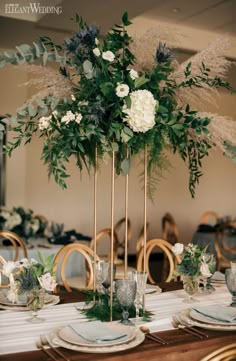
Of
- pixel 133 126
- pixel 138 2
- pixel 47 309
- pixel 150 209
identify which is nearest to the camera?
pixel 133 126

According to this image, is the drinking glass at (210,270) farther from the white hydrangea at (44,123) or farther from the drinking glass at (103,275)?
the white hydrangea at (44,123)

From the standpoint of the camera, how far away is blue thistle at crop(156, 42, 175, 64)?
194cm

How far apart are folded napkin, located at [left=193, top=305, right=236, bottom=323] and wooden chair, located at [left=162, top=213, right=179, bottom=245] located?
4244 millimetres

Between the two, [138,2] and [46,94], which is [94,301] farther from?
[138,2]

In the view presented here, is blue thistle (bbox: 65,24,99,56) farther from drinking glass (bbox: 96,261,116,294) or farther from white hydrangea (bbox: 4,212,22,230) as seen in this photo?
white hydrangea (bbox: 4,212,22,230)

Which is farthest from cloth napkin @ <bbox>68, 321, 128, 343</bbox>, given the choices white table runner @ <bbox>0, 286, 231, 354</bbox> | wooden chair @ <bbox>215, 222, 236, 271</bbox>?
wooden chair @ <bbox>215, 222, 236, 271</bbox>

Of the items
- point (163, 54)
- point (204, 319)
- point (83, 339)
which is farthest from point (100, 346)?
point (163, 54)

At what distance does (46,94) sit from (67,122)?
164 millimetres

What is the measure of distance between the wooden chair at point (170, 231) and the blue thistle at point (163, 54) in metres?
4.64

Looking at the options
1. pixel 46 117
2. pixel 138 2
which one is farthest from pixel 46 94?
pixel 138 2

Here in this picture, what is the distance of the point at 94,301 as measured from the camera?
7.39 feet

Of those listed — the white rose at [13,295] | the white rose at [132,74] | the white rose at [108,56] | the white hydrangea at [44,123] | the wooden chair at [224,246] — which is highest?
the white rose at [108,56]

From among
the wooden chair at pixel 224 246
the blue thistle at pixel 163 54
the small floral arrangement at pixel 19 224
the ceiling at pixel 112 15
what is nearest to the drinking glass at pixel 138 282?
the blue thistle at pixel 163 54

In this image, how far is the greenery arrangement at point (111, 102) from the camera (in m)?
1.88
